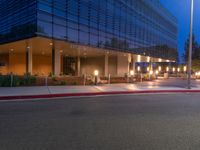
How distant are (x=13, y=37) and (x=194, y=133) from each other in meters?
27.7

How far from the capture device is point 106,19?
34.6 meters

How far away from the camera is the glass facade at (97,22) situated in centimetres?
2472

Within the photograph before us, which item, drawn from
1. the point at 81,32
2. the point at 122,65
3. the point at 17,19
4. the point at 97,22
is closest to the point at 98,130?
the point at 81,32

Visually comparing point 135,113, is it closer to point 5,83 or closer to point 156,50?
point 5,83

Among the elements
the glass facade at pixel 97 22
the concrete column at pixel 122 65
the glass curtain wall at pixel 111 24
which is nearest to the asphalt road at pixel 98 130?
the glass facade at pixel 97 22

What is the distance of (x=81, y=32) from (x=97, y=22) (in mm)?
4289

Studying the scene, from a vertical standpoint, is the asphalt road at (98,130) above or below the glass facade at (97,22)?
below

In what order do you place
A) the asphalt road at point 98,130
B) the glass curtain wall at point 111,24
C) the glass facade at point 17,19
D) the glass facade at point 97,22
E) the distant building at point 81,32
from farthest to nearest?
1. the glass curtain wall at point 111,24
2. the distant building at point 81,32
3. the glass facade at point 97,22
4. the glass facade at point 17,19
5. the asphalt road at point 98,130

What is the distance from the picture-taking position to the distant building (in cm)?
2523

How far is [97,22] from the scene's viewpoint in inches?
1277

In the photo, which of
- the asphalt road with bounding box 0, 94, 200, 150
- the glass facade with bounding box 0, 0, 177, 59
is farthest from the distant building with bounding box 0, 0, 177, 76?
the asphalt road with bounding box 0, 94, 200, 150

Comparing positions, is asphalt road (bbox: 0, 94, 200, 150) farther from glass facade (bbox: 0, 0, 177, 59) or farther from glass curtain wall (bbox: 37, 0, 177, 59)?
glass curtain wall (bbox: 37, 0, 177, 59)

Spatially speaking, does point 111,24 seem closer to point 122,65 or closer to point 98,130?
point 122,65

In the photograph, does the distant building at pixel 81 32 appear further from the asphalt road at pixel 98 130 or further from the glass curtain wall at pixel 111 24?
the asphalt road at pixel 98 130
